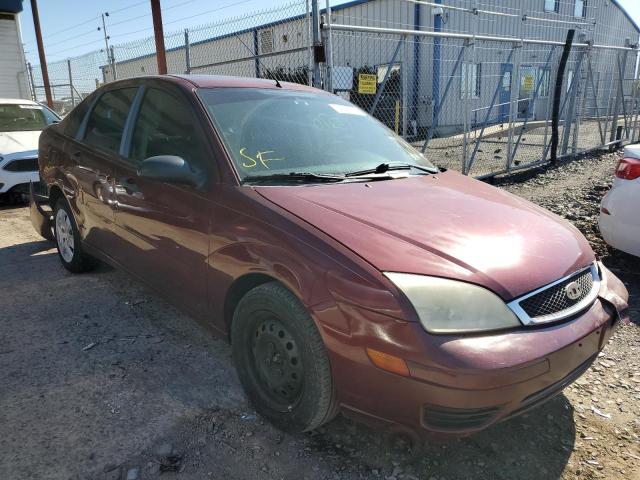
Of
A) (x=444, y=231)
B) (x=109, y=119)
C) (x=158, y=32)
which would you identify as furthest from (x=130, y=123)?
(x=158, y=32)

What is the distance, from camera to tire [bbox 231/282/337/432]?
2.08 meters

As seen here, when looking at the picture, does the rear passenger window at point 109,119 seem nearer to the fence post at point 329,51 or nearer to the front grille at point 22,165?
the fence post at point 329,51

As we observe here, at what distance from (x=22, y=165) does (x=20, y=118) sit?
1515mm

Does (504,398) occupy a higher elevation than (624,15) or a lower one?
lower

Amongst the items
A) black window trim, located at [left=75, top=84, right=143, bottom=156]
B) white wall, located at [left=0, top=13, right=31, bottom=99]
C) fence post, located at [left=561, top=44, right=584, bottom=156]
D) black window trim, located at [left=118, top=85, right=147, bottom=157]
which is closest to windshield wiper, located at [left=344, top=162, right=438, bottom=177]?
black window trim, located at [left=118, top=85, right=147, bottom=157]

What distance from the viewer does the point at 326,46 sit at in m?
5.99

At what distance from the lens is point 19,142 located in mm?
7703

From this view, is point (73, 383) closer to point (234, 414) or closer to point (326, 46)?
point (234, 414)

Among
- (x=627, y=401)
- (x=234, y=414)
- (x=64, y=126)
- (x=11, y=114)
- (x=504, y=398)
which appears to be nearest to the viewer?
(x=504, y=398)

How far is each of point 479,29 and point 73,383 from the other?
17573 millimetres

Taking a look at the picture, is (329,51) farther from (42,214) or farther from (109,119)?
(42,214)

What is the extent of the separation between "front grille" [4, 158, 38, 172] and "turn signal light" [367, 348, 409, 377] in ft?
24.3

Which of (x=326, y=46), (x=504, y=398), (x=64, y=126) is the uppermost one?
(x=326, y=46)

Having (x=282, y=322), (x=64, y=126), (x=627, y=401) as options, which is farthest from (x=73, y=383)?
(x=627, y=401)
